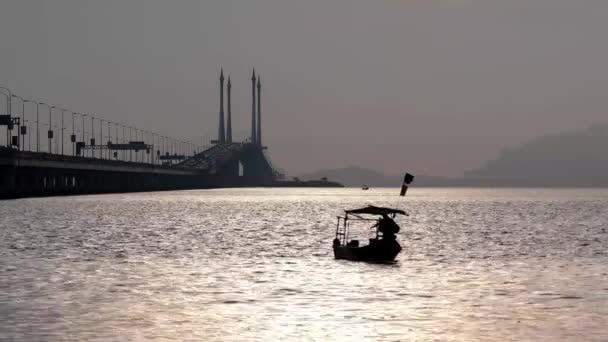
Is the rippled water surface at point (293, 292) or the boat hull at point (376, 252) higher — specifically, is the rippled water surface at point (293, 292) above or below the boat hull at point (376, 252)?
below

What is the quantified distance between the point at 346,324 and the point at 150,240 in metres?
56.9

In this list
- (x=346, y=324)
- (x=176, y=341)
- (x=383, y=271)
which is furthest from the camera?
(x=383, y=271)

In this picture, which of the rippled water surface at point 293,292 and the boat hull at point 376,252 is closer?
the rippled water surface at point 293,292

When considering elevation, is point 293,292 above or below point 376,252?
below

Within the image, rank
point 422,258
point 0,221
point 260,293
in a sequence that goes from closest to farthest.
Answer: point 260,293 < point 422,258 < point 0,221

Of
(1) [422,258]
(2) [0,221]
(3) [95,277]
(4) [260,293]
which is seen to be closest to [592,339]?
(4) [260,293]

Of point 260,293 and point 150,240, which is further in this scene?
point 150,240

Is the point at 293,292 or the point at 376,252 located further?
the point at 376,252

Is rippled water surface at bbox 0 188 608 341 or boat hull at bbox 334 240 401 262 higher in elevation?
boat hull at bbox 334 240 401 262

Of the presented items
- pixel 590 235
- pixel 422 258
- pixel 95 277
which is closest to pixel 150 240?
pixel 422 258

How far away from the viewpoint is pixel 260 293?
47094mm

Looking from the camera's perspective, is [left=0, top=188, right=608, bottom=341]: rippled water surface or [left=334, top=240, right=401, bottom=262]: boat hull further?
[left=334, top=240, right=401, bottom=262]: boat hull

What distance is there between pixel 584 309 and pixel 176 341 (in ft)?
56.4

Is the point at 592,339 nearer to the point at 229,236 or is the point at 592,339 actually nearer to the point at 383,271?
the point at 383,271
